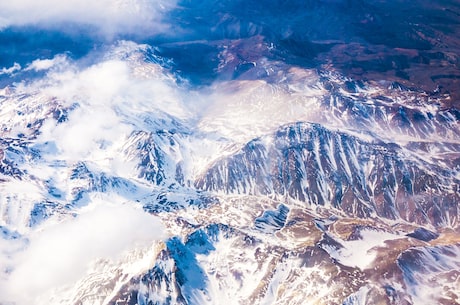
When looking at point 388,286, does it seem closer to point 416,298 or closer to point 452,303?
point 416,298

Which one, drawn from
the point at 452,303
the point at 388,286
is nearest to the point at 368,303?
the point at 388,286

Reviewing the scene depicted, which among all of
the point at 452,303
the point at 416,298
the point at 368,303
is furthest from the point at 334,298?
the point at 452,303

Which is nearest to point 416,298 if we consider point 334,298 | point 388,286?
point 388,286

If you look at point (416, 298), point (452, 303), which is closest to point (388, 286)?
point (416, 298)

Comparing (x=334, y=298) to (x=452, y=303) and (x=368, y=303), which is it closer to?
(x=368, y=303)

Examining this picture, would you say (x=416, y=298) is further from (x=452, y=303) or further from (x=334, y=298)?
(x=334, y=298)
